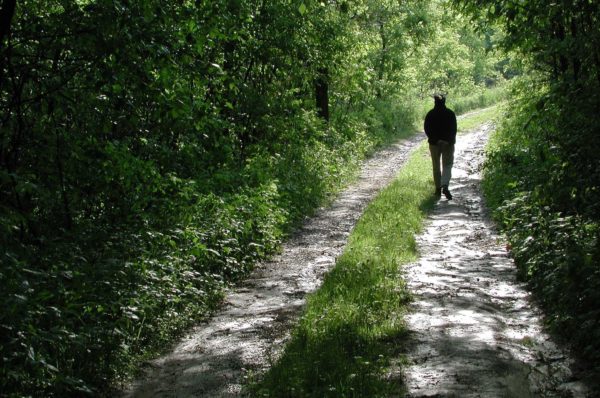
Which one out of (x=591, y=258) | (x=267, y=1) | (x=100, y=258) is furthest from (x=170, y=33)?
(x=267, y=1)

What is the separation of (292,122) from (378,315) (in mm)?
9347

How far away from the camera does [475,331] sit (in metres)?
6.31

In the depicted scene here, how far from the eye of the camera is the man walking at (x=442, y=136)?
14.4 m

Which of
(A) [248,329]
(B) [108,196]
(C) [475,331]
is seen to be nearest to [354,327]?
(C) [475,331]

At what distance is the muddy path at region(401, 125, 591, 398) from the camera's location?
510cm

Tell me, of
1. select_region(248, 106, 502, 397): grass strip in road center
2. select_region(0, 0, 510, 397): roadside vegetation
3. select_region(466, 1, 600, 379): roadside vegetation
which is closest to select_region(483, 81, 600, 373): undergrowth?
select_region(466, 1, 600, 379): roadside vegetation

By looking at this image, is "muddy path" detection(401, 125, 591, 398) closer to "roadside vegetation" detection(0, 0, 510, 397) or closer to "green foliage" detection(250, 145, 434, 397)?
"green foliage" detection(250, 145, 434, 397)

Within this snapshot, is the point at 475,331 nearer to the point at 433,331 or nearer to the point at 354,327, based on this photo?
the point at 433,331

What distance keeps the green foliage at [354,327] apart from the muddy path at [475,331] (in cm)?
23

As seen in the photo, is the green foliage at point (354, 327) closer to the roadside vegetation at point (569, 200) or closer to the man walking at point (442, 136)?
the roadside vegetation at point (569, 200)

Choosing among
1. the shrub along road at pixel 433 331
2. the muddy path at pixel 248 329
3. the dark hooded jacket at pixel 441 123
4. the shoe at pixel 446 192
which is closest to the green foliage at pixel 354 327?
the shrub along road at pixel 433 331

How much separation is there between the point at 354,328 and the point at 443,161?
8.66m

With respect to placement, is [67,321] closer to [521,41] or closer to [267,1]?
[521,41]

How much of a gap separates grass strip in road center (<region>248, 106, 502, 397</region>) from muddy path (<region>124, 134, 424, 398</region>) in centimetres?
30
